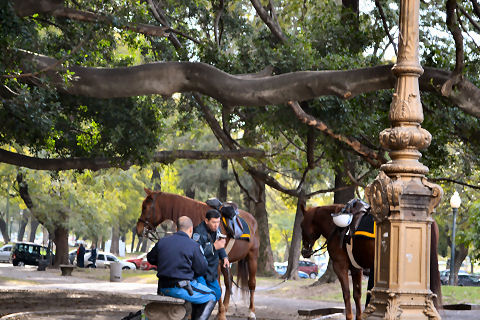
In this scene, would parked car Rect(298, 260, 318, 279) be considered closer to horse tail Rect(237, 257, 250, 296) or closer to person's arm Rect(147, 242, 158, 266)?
horse tail Rect(237, 257, 250, 296)

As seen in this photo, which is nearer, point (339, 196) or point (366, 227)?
point (366, 227)

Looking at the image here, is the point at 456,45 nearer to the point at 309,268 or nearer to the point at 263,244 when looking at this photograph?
the point at 263,244

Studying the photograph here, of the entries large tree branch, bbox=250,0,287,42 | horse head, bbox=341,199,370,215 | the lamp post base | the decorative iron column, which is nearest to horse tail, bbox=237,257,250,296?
horse head, bbox=341,199,370,215

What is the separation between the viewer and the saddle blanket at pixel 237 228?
54.1ft

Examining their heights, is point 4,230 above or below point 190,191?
below

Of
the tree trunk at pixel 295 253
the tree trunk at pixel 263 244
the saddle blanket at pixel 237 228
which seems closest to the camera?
the saddle blanket at pixel 237 228

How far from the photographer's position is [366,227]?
48.2 feet

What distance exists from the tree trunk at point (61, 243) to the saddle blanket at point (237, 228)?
30540mm

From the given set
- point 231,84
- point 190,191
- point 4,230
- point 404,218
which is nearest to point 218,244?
point 404,218

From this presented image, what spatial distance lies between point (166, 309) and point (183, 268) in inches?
23.1

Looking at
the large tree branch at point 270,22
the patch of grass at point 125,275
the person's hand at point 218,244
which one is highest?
the large tree branch at point 270,22

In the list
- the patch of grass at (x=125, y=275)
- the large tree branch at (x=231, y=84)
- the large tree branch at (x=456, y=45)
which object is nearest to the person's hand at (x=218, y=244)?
the large tree branch at (x=231, y=84)

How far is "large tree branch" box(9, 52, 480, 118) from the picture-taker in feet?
48.7

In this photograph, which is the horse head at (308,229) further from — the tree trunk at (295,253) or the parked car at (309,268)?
the parked car at (309,268)
